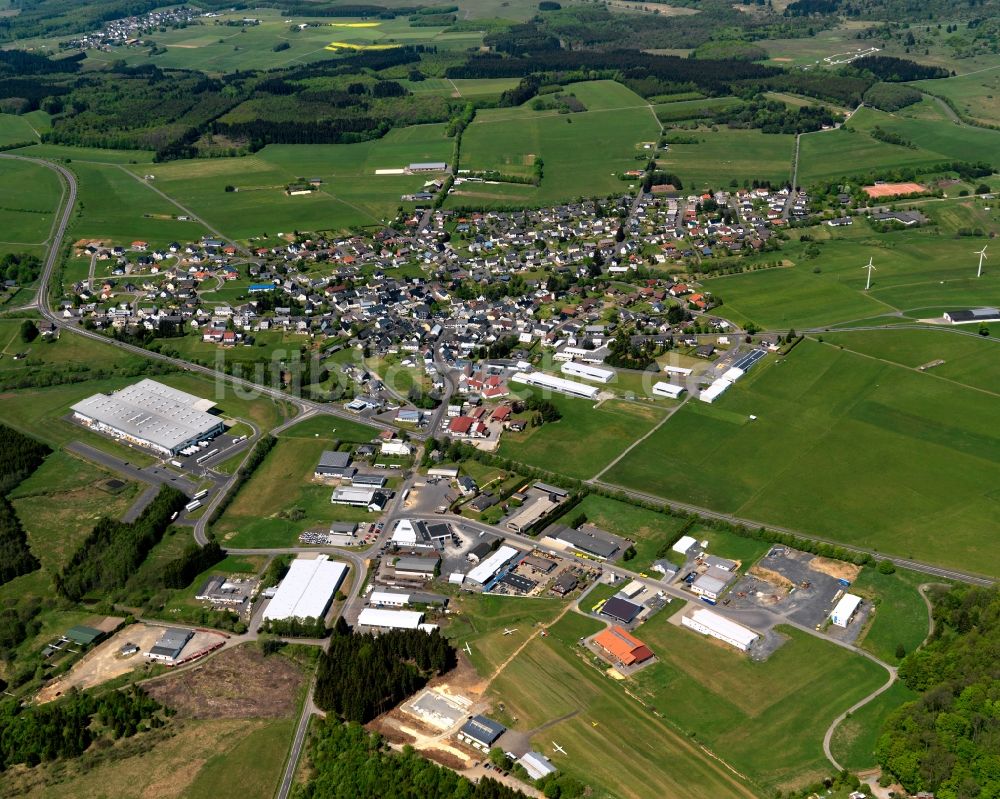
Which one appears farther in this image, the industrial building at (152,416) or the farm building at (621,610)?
the industrial building at (152,416)

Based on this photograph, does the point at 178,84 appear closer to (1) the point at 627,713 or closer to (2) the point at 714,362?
(2) the point at 714,362

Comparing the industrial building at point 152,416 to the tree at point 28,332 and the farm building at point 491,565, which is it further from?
the farm building at point 491,565

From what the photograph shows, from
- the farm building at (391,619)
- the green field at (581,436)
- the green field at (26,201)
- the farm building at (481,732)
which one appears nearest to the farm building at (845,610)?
the farm building at (481,732)

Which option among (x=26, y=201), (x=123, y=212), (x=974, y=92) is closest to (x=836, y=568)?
(x=123, y=212)

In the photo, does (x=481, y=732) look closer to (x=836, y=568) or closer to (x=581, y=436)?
(x=836, y=568)

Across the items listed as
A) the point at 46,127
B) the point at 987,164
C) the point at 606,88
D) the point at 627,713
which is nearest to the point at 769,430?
the point at 627,713

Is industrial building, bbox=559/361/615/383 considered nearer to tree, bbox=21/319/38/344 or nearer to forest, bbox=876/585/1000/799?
forest, bbox=876/585/1000/799
